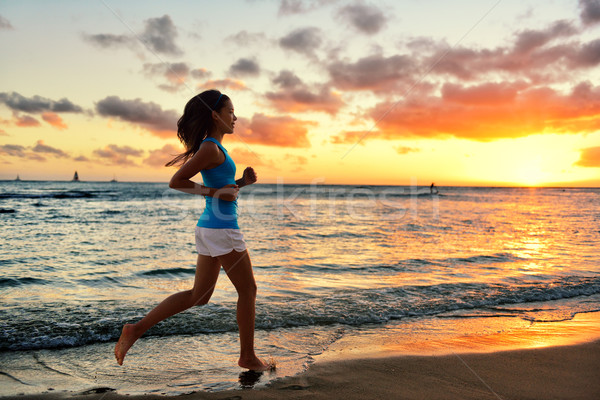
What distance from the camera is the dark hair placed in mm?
3102

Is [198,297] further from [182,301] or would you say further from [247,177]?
[247,177]

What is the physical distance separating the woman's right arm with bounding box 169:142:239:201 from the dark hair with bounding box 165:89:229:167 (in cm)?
25

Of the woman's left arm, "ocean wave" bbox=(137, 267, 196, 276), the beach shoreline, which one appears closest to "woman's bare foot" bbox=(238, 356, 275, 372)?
the beach shoreline

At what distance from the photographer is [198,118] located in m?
3.10

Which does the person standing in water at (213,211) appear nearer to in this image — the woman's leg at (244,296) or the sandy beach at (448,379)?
the woman's leg at (244,296)

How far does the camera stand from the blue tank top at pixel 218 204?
2990 mm

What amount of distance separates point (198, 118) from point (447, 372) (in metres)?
2.92

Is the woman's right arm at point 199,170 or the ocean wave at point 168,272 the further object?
the ocean wave at point 168,272

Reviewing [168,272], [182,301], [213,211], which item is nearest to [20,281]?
[168,272]

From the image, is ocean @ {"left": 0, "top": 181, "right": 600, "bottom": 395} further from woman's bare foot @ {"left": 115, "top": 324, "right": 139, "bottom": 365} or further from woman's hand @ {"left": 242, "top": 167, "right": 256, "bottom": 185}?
woman's hand @ {"left": 242, "top": 167, "right": 256, "bottom": 185}

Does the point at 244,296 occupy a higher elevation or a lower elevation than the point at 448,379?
higher

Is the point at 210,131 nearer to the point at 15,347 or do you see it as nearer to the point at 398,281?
the point at 15,347

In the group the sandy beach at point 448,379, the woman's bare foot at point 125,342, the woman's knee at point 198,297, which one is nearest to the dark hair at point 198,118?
the woman's knee at point 198,297

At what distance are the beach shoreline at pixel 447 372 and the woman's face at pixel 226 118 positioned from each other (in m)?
2.02
